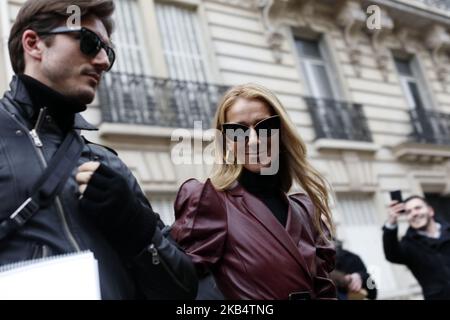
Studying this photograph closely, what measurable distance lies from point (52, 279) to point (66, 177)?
31 cm

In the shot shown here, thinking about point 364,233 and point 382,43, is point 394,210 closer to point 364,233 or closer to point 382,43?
point 364,233

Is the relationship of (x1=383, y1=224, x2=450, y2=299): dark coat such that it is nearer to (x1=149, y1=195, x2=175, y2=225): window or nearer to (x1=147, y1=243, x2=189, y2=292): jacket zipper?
(x1=147, y1=243, x2=189, y2=292): jacket zipper

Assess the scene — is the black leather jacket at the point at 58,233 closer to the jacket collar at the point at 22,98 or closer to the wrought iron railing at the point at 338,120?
the jacket collar at the point at 22,98

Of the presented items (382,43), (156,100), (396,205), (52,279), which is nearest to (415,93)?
(382,43)

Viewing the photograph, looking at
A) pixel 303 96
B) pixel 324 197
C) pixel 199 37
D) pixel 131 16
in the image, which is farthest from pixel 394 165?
pixel 324 197

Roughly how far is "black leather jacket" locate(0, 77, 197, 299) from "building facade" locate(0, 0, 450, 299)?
4998mm

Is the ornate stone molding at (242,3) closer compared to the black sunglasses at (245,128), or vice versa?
the black sunglasses at (245,128)

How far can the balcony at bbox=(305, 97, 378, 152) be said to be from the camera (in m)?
9.33

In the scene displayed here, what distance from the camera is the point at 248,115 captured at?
1909 millimetres

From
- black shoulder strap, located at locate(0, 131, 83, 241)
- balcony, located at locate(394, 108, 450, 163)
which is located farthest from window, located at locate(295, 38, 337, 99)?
black shoulder strap, located at locate(0, 131, 83, 241)

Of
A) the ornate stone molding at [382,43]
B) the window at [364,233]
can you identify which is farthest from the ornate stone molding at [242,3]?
the window at [364,233]

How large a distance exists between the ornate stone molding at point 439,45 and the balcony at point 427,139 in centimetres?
130

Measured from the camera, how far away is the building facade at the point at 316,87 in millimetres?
7289

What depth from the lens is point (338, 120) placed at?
9781 mm
